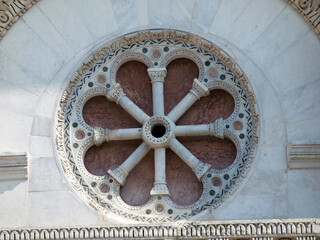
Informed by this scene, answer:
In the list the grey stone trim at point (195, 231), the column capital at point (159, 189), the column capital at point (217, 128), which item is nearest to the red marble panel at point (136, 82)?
the column capital at point (217, 128)

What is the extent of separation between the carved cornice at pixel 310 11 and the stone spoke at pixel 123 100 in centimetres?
246

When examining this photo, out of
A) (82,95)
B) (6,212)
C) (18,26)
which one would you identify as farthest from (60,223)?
(18,26)

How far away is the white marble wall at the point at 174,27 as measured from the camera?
528 inches

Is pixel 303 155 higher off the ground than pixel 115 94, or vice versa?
pixel 115 94

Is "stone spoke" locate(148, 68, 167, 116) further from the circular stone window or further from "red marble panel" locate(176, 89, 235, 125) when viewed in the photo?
"red marble panel" locate(176, 89, 235, 125)

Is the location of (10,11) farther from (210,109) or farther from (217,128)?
(217,128)

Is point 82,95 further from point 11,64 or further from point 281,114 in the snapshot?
point 281,114

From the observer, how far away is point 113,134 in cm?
1413

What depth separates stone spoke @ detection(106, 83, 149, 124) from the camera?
559 inches

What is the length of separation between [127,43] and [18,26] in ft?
4.91

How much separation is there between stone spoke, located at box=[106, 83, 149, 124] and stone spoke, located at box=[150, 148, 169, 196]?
0.55m

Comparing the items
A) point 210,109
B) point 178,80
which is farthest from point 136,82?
point 210,109

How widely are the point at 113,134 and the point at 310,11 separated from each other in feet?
10.0

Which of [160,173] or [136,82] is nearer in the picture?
[160,173]
